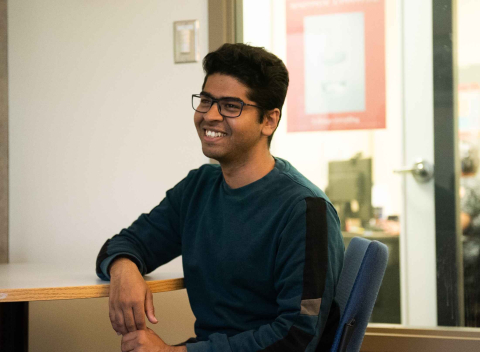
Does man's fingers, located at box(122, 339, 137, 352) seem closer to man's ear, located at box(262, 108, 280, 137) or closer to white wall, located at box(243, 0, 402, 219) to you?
man's ear, located at box(262, 108, 280, 137)

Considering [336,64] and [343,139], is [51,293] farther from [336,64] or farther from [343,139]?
[336,64]

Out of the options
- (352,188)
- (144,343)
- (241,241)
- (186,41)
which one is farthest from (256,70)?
(352,188)

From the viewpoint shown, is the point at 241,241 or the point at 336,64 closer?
the point at 241,241

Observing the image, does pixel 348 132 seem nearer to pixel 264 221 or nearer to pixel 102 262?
pixel 264 221

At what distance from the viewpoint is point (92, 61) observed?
261 cm

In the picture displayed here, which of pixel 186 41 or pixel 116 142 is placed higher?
pixel 186 41

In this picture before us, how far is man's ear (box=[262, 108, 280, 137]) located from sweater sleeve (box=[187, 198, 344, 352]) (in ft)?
1.01

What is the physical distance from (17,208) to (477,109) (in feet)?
7.42

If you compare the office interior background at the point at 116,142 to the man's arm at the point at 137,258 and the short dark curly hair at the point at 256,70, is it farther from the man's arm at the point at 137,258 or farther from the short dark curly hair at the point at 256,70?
the short dark curly hair at the point at 256,70

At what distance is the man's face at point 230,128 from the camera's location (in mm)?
1523

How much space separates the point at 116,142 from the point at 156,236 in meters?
1.02

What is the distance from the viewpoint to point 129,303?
135 cm

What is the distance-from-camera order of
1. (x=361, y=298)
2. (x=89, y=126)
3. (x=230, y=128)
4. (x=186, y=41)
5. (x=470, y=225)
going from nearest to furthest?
(x=361, y=298) < (x=230, y=128) < (x=470, y=225) < (x=186, y=41) < (x=89, y=126)

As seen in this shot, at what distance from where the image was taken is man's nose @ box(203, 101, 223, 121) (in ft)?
5.01
